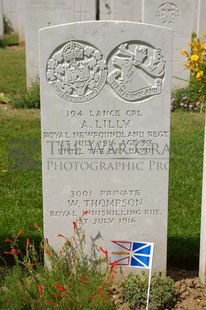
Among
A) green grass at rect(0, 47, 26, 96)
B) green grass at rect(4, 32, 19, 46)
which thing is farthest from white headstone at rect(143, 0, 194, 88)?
green grass at rect(4, 32, 19, 46)

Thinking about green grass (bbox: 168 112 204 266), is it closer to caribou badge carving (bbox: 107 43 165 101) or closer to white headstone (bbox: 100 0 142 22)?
caribou badge carving (bbox: 107 43 165 101)

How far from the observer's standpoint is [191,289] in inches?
153

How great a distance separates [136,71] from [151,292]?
1.40m

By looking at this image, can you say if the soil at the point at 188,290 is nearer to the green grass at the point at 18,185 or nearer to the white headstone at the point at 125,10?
the green grass at the point at 18,185

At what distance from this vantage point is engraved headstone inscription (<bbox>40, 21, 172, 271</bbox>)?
3.60 m

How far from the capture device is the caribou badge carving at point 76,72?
3604 millimetres

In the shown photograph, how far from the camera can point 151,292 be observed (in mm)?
3666

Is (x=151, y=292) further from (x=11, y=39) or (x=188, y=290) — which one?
(x=11, y=39)

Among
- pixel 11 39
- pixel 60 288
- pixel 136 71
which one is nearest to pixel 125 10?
pixel 11 39

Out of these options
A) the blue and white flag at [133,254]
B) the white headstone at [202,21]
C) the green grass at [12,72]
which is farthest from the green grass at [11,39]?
the blue and white flag at [133,254]

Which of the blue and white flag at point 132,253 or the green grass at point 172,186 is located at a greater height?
the blue and white flag at point 132,253

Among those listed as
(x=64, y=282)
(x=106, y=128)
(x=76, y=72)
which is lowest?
(x=64, y=282)

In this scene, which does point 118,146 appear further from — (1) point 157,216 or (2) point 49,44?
(2) point 49,44

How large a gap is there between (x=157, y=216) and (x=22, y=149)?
11.3 ft
